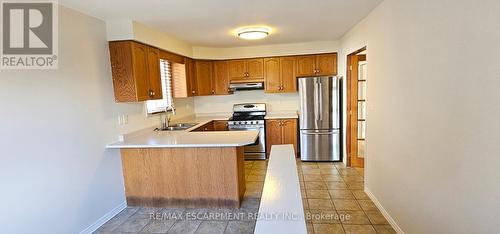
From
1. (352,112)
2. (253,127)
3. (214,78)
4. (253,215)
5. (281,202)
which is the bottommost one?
(253,215)

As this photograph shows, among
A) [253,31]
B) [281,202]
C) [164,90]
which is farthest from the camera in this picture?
[164,90]

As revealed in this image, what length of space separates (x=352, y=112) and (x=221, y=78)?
2.69 metres

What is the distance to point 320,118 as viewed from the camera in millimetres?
4766

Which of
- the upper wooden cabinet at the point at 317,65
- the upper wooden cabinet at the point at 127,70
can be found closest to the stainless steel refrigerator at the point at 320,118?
the upper wooden cabinet at the point at 317,65

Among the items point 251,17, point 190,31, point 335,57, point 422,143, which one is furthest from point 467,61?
point 335,57

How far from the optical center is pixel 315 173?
430 cm

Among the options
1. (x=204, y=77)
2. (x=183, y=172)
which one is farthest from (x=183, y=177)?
(x=204, y=77)

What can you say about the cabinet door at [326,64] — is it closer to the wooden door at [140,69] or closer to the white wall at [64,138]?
the wooden door at [140,69]

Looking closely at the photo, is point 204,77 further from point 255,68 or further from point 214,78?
point 255,68

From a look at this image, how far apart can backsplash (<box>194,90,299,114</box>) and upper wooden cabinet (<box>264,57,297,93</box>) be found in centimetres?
37

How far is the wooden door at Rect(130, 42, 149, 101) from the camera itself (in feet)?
10.2

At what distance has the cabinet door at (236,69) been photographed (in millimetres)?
5410

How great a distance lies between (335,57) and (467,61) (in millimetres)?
3739

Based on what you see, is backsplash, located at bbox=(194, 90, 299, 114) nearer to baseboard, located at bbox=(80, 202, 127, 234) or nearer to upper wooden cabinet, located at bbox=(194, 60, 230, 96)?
upper wooden cabinet, located at bbox=(194, 60, 230, 96)
